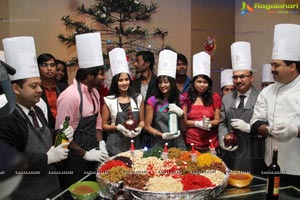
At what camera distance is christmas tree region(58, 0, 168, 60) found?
→ 394cm

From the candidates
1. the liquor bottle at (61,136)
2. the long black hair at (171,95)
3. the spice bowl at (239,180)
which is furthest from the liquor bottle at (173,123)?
the liquor bottle at (61,136)

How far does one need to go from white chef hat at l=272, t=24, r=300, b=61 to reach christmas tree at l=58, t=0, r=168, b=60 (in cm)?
253

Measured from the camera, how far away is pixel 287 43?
74.3 inches

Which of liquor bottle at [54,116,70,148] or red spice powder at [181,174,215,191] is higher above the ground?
liquor bottle at [54,116,70,148]

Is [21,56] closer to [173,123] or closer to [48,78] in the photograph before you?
[48,78]

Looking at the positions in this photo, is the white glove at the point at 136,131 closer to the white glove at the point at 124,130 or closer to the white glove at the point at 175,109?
the white glove at the point at 124,130

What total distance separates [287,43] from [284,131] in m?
0.63

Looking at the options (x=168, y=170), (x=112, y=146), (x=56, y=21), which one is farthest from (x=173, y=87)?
(x=56, y=21)

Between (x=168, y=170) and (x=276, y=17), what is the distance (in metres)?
3.42

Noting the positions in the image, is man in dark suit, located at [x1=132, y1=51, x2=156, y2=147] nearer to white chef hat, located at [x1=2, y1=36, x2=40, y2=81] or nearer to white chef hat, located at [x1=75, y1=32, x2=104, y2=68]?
white chef hat, located at [x1=75, y1=32, x2=104, y2=68]

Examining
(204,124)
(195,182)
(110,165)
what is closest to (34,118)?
(110,165)

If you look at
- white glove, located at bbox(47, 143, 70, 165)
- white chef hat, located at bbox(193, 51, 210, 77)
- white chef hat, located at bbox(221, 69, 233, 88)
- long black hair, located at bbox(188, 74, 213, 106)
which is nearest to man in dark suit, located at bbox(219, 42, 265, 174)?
long black hair, located at bbox(188, 74, 213, 106)

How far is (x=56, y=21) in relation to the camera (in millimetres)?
3855

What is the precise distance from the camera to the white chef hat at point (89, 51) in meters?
2.17
